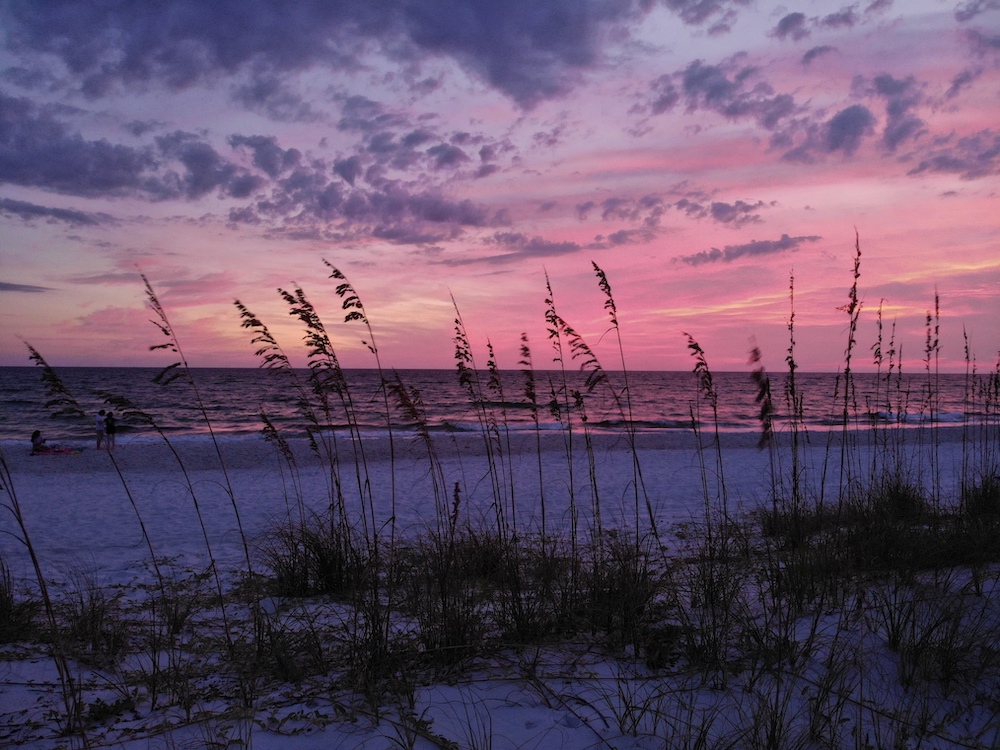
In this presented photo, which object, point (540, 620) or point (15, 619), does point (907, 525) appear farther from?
point (15, 619)

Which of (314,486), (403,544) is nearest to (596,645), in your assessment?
(403,544)

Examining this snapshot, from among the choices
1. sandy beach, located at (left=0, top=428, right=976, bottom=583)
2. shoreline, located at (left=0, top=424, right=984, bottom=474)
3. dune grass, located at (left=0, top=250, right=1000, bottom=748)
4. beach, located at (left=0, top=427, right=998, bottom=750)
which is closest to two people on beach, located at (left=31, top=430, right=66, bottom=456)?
shoreline, located at (left=0, top=424, right=984, bottom=474)

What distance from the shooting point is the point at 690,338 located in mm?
5480

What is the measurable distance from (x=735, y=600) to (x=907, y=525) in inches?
101

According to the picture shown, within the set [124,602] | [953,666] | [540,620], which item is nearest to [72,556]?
[124,602]

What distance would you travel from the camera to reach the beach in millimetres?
3152

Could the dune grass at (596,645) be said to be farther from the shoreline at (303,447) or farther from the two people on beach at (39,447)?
the two people on beach at (39,447)

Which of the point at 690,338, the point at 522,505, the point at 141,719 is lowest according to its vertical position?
the point at 522,505

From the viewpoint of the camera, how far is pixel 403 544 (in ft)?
23.7

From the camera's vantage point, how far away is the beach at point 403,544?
124 inches

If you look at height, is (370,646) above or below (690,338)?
below

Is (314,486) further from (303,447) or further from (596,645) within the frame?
(596,645)

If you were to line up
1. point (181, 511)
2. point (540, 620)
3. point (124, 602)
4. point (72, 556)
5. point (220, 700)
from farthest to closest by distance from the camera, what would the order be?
point (181, 511)
point (72, 556)
point (124, 602)
point (540, 620)
point (220, 700)

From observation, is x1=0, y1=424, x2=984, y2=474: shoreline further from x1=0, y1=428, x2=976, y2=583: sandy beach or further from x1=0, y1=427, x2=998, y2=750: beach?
x1=0, y1=427, x2=998, y2=750: beach
